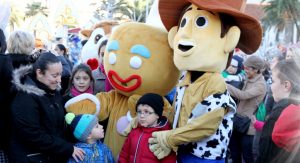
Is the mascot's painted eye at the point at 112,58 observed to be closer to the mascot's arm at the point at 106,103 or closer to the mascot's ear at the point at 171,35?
the mascot's arm at the point at 106,103

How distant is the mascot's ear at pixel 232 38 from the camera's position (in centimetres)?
360

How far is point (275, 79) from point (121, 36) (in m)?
1.56

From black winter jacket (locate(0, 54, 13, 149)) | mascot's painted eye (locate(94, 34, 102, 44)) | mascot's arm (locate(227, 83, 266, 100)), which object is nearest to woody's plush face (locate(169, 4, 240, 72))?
black winter jacket (locate(0, 54, 13, 149))

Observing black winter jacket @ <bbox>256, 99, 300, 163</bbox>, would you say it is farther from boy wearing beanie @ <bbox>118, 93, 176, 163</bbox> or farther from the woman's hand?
the woman's hand

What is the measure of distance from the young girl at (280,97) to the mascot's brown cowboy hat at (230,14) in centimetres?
56

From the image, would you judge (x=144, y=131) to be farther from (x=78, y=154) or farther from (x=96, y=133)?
(x=78, y=154)

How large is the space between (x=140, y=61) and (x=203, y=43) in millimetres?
659

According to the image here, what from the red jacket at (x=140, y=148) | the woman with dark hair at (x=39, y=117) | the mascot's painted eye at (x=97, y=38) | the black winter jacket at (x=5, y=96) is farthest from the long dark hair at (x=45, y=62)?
the mascot's painted eye at (x=97, y=38)

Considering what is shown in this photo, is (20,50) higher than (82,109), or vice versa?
(20,50)

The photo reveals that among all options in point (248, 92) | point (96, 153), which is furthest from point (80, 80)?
point (248, 92)

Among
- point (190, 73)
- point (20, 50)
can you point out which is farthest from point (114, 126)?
point (20, 50)

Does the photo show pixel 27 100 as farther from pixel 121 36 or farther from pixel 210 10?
pixel 210 10

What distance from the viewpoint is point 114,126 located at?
3.98 m

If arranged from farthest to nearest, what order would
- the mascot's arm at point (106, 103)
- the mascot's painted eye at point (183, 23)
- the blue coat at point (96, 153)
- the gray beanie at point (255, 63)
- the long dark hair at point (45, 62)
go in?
the gray beanie at point (255, 63)
the mascot's arm at point (106, 103)
the mascot's painted eye at point (183, 23)
the blue coat at point (96, 153)
the long dark hair at point (45, 62)
